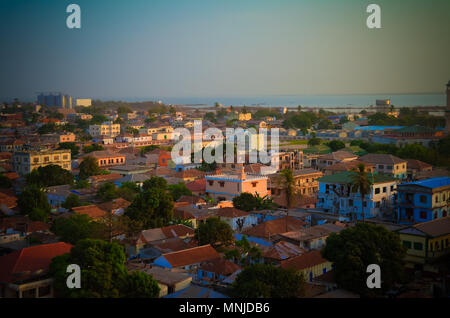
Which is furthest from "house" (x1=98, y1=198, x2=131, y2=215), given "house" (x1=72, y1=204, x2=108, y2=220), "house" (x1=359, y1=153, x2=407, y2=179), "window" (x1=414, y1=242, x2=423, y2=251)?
"house" (x1=359, y1=153, x2=407, y2=179)

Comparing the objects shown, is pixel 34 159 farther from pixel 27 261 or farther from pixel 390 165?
pixel 390 165

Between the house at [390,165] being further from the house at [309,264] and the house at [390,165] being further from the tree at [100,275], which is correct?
the tree at [100,275]

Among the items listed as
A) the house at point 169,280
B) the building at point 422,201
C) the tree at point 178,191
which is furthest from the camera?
the tree at point 178,191

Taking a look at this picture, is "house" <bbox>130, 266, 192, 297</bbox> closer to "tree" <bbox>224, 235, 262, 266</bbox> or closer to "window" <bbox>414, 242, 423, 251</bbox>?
"tree" <bbox>224, 235, 262, 266</bbox>

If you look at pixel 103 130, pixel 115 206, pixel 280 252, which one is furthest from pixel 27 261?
pixel 103 130

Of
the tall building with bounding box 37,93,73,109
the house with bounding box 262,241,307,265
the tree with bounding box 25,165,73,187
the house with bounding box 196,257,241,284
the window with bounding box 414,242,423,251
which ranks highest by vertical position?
the tall building with bounding box 37,93,73,109

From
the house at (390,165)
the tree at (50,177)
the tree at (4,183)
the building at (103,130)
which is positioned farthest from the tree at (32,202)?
the building at (103,130)
